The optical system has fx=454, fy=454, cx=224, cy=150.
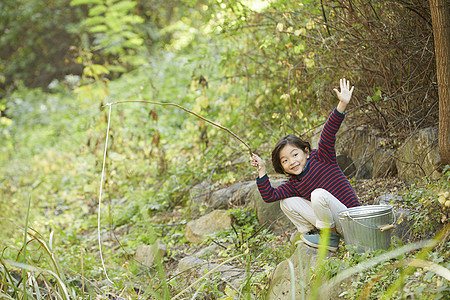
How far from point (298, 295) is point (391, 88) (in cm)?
200

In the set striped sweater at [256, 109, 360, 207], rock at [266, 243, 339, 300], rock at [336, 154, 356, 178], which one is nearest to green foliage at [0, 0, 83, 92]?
rock at [336, 154, 356, 178]

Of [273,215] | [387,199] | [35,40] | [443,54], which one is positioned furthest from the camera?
[35,40]

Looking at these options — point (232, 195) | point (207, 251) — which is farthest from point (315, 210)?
point (232, 195)

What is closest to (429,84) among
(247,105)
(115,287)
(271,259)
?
(271,259)

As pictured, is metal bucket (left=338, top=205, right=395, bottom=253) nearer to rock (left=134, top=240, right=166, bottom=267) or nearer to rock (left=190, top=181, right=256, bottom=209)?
rock (left=190, top=181, right=256, bottom=209)

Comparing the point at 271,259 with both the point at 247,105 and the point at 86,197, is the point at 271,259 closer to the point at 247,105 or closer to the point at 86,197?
the point at 247,105

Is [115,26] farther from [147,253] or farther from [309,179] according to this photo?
[309,179]

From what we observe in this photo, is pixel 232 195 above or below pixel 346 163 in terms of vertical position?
below

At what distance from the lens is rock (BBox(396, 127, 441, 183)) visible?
10.7ft

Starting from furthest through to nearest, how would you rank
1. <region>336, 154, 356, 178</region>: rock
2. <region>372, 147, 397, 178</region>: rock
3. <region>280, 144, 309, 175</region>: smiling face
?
<region>336, 154, 356, 178</region>: rock, <region>372, 147, 397, 178</region>: rock, <region>280, 144, 309, 175</region>: smiling face

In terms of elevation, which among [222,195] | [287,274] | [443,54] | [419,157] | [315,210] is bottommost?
[222,195]

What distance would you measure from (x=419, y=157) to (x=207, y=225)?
2.05m

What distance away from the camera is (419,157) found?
3393 mm

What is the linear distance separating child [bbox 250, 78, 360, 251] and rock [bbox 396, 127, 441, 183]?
2.11 ft
